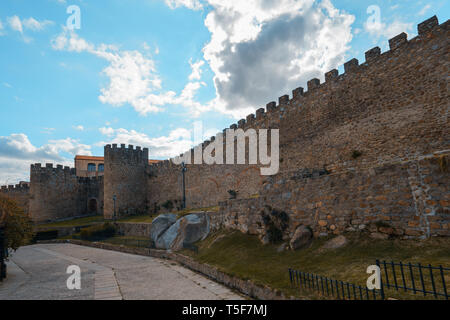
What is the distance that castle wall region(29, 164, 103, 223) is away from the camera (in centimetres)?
3688

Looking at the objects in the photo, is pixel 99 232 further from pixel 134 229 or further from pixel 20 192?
pixel 20 192

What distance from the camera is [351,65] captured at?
1526 centimetres

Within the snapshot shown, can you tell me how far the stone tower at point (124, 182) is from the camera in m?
33.2

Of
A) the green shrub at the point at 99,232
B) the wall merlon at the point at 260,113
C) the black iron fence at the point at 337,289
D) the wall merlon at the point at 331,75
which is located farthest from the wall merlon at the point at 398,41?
the green shrub at the point at 99,232

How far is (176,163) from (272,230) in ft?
80.6

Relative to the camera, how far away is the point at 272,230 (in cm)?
1001

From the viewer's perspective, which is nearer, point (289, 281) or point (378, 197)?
point (289, 281)

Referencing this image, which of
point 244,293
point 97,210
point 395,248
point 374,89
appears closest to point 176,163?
point 97,210

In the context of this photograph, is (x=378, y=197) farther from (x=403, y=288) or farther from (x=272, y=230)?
(x=272, y=230)

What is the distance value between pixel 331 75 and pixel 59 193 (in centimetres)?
3792

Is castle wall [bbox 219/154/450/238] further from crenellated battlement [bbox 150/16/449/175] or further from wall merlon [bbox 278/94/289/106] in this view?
wall merlon [bbox 278/94/289/106]

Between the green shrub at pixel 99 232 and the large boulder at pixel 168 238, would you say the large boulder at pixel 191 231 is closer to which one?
the large boulder at pixel 168 238

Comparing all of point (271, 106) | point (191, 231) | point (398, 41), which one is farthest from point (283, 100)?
point (191, 231)

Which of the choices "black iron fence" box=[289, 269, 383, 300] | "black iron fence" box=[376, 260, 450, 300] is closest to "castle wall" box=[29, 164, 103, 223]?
"black iron fence" box=[289, 269, 383, 300]
